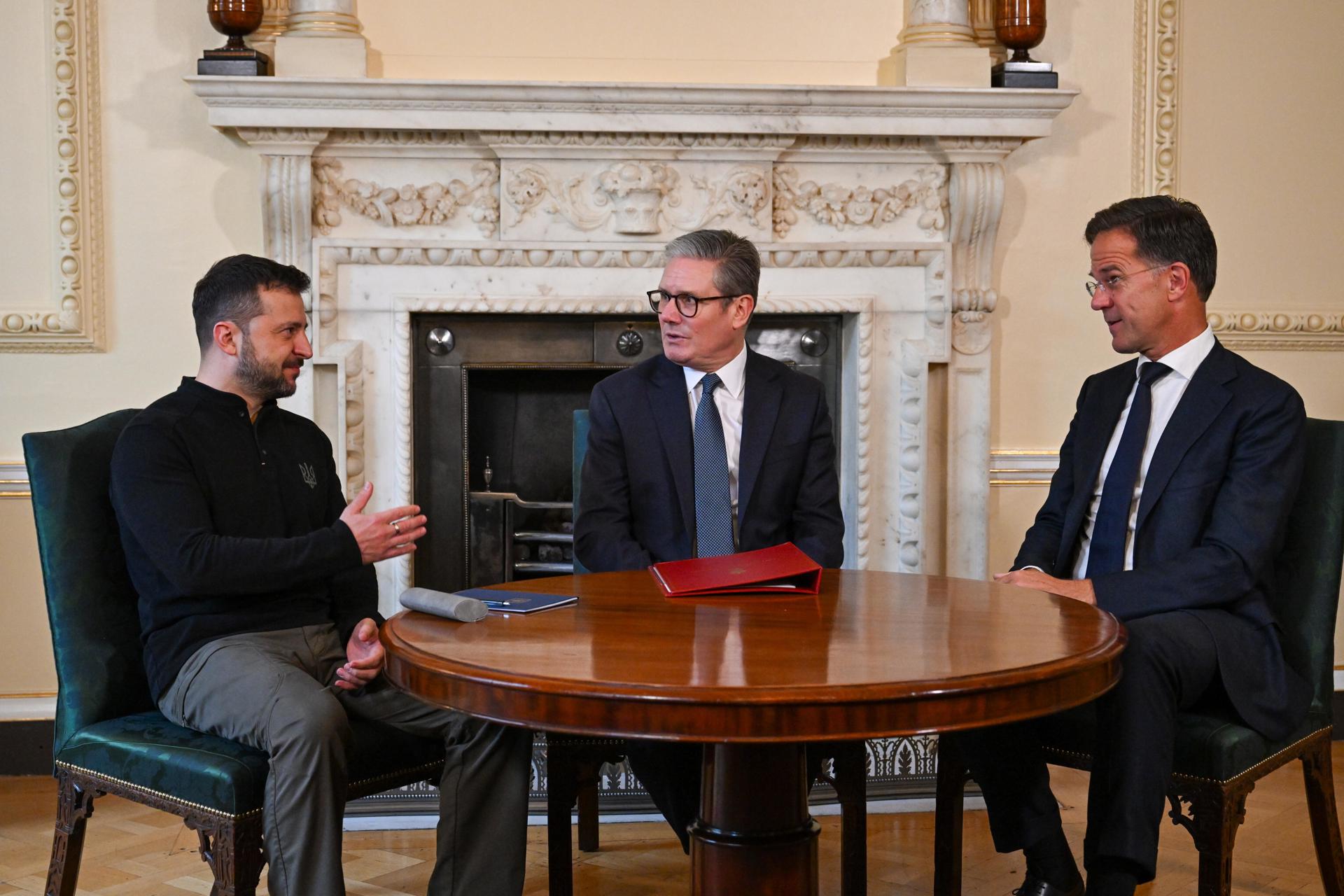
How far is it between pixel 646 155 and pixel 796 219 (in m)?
0.45

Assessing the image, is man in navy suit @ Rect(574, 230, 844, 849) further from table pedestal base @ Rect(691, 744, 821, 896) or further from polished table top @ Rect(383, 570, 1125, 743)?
table pedestal base @ Rect(691, 744, 821, 896)

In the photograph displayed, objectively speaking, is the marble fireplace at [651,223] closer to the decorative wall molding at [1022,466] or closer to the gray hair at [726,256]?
the decorative wall molding at [1022,466]

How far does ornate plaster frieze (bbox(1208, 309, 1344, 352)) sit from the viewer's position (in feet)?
12.3

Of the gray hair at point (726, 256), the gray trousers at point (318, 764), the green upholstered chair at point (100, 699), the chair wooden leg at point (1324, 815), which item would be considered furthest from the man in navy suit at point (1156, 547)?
the green upholstered chair at point (100, 699)

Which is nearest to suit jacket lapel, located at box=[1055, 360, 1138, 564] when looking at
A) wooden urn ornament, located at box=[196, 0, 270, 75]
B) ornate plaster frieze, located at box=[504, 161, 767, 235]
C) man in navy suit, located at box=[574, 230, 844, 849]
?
man in navy suit, located at box=[574, 230, 844, 849]

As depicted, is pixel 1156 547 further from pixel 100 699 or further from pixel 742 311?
pixel 100 699

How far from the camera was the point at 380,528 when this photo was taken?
7.03ft

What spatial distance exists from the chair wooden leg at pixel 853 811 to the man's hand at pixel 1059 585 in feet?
1.35

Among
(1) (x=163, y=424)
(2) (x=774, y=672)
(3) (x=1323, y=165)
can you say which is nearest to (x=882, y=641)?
(2) (x=774, y=672)

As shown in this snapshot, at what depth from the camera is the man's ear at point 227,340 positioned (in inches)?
89.4

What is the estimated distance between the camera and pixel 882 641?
1597 mm

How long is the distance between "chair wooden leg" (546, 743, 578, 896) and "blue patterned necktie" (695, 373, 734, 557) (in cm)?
49

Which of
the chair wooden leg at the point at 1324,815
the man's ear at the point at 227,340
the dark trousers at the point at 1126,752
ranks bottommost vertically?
the chair wooden leg at the point at 1324,815

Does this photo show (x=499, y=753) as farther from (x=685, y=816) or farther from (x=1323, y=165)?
(x=1323, y=165)
